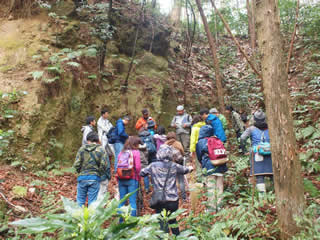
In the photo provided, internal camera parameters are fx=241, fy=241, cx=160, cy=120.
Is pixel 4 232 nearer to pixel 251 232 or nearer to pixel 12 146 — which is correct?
pixel 12 146

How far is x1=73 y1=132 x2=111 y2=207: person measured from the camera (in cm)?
520

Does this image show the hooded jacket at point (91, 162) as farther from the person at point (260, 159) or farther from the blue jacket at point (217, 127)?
the person at point (260, 159)

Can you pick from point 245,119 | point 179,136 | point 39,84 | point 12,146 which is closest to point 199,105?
point 245,119

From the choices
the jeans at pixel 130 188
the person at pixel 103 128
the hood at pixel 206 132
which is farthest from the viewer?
the person at pixel 103 128

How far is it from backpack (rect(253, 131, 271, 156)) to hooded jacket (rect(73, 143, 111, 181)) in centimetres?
321

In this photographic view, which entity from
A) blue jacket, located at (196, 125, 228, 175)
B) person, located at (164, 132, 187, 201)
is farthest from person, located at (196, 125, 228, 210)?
person, located at (164, 132, 187, 201)

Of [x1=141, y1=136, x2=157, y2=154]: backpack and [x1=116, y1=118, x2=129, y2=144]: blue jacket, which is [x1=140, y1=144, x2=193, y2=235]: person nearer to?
[x1=141, y1=136, x2=157, y2=154]: backpack

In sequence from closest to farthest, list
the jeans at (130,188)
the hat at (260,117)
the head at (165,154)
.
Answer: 1. the head at (165,154)
2. the hat at (260,117)
3. the jeans at (130,188)

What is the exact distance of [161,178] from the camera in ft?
14.4

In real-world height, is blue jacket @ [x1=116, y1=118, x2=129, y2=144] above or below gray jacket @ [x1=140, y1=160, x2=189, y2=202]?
above

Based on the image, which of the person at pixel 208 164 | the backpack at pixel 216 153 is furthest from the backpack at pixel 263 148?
the person at pixel 208 164

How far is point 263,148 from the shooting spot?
4.80 metres

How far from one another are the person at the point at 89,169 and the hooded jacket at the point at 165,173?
3.83 ft

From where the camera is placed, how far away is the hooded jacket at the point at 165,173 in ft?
14.1
